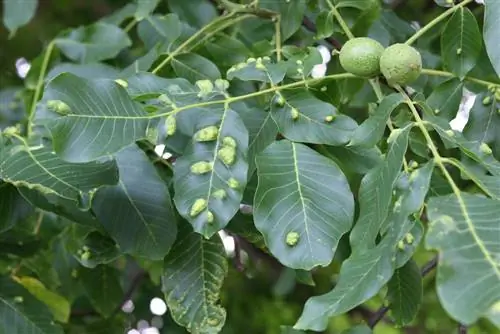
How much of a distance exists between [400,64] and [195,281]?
38 centimetres

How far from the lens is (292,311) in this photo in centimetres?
250

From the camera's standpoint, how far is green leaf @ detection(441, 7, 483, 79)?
108 cm

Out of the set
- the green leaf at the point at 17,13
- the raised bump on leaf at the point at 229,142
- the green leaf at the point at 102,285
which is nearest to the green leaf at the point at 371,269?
the raised bump on leaf at the point at 229,142

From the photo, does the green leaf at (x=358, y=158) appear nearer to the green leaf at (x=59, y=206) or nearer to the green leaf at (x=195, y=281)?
the green leaf at (x=195, y=281)

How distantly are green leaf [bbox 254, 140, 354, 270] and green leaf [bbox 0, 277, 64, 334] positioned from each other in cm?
43

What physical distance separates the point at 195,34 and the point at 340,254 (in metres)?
0.41

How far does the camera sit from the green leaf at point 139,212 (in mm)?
1032

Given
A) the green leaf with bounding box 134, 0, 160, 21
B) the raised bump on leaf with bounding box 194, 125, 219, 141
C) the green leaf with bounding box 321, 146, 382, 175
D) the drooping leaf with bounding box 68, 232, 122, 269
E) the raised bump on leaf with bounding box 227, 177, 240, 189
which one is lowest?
the drooping leaf with bounding box 68, 232, 122, 269

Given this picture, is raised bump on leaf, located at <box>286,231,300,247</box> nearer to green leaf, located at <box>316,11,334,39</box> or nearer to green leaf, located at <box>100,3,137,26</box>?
green leaf, located at <box>316,11,334,39</box>

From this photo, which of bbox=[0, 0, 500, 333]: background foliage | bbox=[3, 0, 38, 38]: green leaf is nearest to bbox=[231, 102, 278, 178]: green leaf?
bbox=[0, 0, 500, 333]: background foliage

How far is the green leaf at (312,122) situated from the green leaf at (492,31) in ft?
0.57

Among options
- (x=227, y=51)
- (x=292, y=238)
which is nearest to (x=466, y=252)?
(x=292, y=238)

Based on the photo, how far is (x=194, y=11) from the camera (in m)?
1.61

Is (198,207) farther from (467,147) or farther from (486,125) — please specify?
(486,125)
